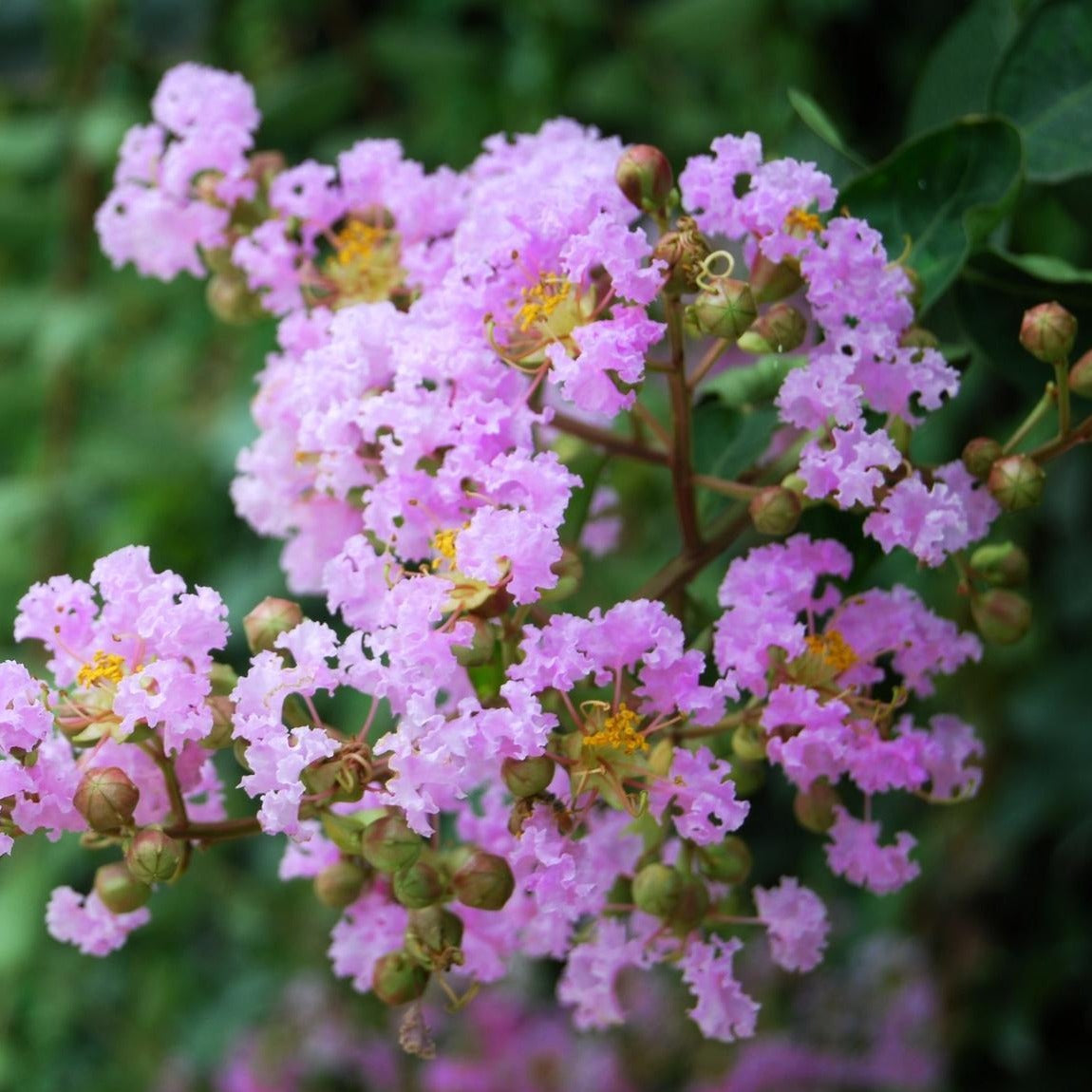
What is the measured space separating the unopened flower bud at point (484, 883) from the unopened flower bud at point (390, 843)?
0.03m

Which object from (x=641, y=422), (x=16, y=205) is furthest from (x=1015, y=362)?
(x=16, y=205)

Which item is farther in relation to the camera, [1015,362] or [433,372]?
[1015,362]

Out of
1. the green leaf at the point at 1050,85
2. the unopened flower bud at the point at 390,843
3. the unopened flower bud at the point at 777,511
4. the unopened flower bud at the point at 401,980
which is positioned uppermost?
the green leaf at the point at 1050,85

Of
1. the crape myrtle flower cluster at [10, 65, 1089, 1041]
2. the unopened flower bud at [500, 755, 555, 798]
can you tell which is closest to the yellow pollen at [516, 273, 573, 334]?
the crape myrtle flower cluster at [10, 65, 1089, 1041]

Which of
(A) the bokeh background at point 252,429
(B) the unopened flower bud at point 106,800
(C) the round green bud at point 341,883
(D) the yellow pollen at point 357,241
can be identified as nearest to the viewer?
(B) the unopened flower bud at point 106,800

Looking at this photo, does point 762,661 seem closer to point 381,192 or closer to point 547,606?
point 547,606

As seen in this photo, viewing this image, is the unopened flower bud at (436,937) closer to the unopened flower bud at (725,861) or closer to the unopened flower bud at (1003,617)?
the unopened flower bud at (725,861)

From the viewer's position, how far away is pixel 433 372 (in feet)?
2.45

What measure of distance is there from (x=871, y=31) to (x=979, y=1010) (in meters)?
1.18

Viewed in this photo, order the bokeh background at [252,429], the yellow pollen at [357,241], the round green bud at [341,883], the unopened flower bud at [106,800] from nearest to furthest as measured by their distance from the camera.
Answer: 1. the unopened flower bud at [106,800]
2. the round green bud at [341,883]
3. the yellow pollen at [357,241]
4. the bokeh background at [252,429]

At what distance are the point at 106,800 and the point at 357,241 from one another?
391 millimetres

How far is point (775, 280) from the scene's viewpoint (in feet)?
2.49

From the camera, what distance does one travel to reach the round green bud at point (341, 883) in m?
0.77

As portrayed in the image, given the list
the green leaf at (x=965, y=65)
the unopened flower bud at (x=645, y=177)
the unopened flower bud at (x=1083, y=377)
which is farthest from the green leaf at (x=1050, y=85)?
the unopened flower bud at (x=645, y=177)
